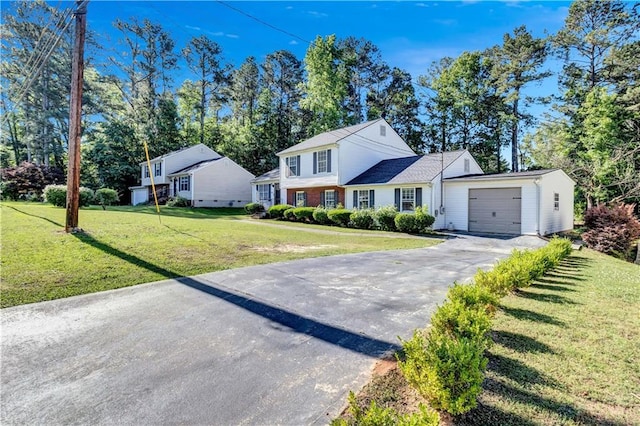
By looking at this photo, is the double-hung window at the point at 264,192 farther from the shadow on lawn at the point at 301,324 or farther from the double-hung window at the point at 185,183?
the shadow on lawn at the point at 301,324

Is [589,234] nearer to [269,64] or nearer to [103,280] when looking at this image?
[103,280]

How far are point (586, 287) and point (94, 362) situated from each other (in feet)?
28.0

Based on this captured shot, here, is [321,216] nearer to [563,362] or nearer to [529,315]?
[529,315]

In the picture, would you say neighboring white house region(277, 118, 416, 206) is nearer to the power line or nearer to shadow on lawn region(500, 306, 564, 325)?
the power line

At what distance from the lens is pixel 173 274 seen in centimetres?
706

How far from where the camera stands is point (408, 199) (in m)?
19.3

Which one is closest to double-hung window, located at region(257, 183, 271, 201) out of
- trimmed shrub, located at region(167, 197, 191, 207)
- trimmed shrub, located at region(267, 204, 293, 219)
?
trimmed shrub, located at region(267, 204, 293, 219)

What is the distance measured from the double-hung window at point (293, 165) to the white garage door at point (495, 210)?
1293cm

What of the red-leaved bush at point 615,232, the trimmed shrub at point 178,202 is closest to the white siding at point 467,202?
the red-leaved bush at point 615,232

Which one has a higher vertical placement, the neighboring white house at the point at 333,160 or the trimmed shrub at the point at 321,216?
the neighboring white house at the point at 333,160

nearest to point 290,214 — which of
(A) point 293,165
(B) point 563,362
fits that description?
(A) point 293,165

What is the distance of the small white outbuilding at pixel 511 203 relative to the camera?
15914mm

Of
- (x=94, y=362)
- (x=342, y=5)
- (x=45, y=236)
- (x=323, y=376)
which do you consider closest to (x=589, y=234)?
(x=342, y=5)

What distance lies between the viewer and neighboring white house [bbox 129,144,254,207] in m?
30.0
